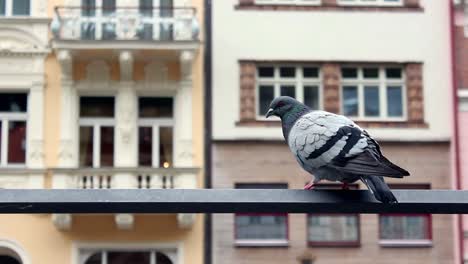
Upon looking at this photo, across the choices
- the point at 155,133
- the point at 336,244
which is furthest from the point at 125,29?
the point at 336,244

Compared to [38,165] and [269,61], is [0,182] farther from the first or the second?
[269,61]

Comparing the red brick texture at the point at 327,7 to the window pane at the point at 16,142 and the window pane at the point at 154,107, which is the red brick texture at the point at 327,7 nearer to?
the window pane at the point at 154,107

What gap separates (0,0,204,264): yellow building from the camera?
56.0 ft

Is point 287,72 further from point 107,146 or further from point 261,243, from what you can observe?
point 107,146

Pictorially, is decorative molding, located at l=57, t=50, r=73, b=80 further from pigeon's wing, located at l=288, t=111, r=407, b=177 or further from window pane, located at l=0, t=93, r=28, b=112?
pigeon's wing, located at l=288, t=111, r=407, b=177

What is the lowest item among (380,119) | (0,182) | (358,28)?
(0,182)

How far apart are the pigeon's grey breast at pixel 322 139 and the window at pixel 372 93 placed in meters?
13.8

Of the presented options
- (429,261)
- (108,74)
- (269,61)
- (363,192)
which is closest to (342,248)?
(429,261)

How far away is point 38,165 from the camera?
1730 cm

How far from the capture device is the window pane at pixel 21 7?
1780 cm

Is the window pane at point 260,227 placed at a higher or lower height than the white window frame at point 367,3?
lower

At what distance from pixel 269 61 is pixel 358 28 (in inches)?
69.0

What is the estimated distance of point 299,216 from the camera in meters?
17.6

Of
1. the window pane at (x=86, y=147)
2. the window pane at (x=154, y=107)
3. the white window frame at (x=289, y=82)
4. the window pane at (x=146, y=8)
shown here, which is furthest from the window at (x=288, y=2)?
the window pane at (x=86, y=147)
